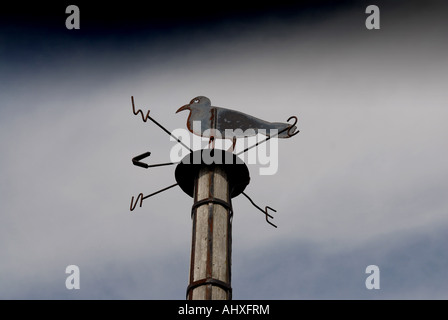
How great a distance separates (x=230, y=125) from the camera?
7.56m

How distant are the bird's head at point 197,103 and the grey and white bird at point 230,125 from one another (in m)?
0.05

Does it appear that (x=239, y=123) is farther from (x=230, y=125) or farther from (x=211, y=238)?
(x=211, y=238)

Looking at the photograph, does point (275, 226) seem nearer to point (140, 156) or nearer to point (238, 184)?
point (238, 184)

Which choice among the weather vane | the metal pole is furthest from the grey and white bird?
the metal pole

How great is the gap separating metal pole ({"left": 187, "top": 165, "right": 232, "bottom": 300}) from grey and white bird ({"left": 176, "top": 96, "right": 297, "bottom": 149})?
2.09 feet

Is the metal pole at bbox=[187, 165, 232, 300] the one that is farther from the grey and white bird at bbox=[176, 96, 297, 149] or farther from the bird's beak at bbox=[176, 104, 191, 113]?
the bird's beak at bbox=[176, 104, 191, 113]

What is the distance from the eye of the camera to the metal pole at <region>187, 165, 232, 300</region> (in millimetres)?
6129

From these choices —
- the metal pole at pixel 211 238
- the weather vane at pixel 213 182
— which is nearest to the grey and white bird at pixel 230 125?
the weather vane at pixel 213 182

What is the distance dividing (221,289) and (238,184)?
1.44 meters

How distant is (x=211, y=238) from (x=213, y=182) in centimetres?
68

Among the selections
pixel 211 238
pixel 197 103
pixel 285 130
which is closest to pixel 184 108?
pixel 197 103

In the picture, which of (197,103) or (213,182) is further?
(197,103)

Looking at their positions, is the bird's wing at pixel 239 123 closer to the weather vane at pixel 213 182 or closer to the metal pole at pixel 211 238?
the weather vane at pixel 213 182
